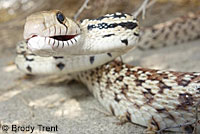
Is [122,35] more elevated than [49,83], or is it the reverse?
[122,35]

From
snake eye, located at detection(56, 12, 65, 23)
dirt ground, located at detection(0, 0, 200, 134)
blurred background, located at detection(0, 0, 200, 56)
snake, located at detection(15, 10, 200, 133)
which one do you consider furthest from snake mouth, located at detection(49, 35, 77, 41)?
blurred background, located at detection(0, 0, 200, 56)

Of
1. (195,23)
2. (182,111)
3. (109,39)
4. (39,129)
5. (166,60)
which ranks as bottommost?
(39,129)

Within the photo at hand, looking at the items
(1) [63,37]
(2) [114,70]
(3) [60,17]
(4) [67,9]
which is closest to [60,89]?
(2) [114,70]

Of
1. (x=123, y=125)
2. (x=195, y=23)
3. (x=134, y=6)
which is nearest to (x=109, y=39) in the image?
(x=123, y=125)

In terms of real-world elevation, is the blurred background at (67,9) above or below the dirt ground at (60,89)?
above

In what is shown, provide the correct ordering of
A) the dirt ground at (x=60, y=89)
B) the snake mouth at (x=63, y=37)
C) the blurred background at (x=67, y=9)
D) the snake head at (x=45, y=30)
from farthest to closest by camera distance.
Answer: the blurred background at (x=67, y=9), the dirt ground at (x=60, y=89), the snake mouth at (x=63, y=37), the snake head at (x=45, y=30)

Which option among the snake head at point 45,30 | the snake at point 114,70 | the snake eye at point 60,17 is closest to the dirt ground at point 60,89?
the snake at point 114,70

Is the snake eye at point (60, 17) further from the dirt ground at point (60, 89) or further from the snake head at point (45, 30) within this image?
the dirt ground at point (60, 89)

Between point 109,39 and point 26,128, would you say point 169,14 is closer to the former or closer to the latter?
point 109,39
